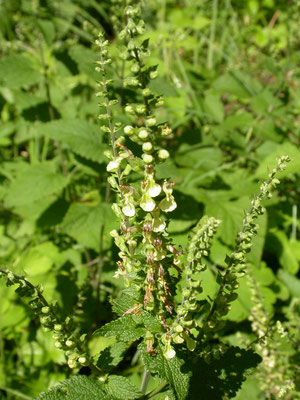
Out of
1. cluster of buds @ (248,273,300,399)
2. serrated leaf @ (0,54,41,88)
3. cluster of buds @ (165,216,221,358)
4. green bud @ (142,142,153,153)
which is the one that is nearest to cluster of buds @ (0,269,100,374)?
cluster of buds @ (165,216,221,358)

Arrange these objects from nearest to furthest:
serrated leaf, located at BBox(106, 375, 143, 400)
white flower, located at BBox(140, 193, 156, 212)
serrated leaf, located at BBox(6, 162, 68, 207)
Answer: white flower, located at BBox(140, 193, 156, 212)
serrated leaf, located at BBox(106, 375, 143, 400)
serrated leaf, located at BBox(6, 162, 68, 207)

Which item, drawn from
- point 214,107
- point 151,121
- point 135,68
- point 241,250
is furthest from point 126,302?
point 214,107

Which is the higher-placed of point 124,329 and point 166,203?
point 166,203

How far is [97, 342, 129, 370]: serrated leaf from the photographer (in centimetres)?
141

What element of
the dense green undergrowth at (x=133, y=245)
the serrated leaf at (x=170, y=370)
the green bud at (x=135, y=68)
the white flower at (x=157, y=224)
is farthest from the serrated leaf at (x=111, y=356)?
the green bud at (x=135, y=68)

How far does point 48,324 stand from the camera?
1.23 meters

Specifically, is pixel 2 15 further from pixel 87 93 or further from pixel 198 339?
pixel 198 339

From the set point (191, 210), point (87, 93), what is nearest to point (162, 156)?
point (191, 210)

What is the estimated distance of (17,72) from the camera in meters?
2.95

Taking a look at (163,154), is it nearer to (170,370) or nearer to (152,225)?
(152,225)

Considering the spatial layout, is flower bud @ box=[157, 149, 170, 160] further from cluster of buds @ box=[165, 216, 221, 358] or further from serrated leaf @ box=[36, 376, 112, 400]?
serrated leaf @ box=[36, 376, 112, 400]

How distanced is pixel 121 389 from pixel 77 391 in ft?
0.55

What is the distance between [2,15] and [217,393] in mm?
4844

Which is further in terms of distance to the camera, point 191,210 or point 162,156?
point 191,210
